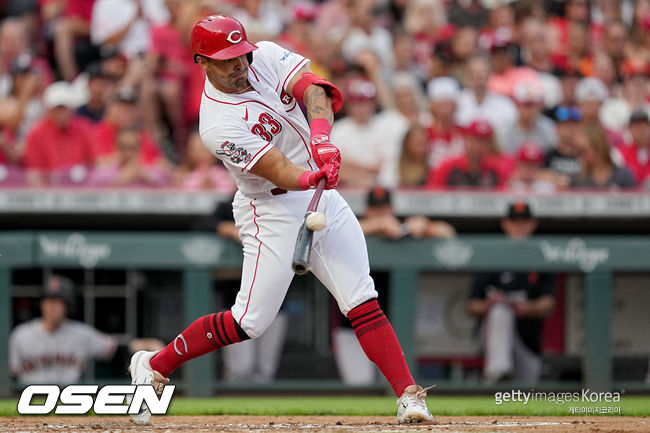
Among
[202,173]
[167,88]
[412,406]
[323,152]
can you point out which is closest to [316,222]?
[323,152]

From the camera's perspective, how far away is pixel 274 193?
4.57 meters

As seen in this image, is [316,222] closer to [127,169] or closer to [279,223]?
[279,223]

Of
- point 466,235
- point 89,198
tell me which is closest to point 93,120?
point 89,198

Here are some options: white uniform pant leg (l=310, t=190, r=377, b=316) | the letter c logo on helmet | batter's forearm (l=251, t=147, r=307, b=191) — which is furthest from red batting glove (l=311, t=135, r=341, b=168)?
the letter c logo on helmet

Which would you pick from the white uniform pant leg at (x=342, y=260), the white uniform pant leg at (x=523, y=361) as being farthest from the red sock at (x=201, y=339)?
the white uniform pant leg at (x=523, y=361)

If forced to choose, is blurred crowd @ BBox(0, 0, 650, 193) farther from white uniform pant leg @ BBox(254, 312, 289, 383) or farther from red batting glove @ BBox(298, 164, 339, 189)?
red batting glove @ BBox(298, 164, 339, 189)

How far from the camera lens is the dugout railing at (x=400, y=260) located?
→ 6871 mm

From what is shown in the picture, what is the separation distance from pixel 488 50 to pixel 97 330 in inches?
177

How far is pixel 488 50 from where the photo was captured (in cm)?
977

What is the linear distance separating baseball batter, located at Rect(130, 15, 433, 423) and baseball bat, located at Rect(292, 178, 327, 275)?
9 cm

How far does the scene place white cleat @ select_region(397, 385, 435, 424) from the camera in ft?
14.5

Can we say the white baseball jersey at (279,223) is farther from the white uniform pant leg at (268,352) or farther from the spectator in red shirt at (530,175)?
the spectator in red shirt at (530,175)

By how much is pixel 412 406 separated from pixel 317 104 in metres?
1.31

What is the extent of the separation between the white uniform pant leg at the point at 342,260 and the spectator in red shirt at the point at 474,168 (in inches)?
131
